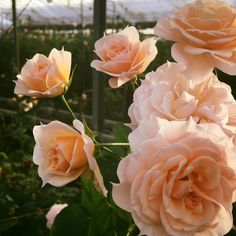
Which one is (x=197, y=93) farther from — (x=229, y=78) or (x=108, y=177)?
(x=229, y=78)

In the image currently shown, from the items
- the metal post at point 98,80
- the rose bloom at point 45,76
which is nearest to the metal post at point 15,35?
the metal post at point 98,80

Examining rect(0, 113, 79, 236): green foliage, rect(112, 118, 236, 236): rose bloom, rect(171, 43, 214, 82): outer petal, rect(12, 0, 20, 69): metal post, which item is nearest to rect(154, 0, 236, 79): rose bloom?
rect(171, 43, 214, 82): outer petal

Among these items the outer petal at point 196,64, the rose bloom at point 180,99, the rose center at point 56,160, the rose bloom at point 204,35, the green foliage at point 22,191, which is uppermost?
the rose bloom at point 204,35

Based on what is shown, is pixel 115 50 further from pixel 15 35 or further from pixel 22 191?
pixel 15 35

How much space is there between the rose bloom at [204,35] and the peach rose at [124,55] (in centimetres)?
8

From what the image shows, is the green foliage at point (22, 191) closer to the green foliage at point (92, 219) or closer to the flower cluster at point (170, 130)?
the green foliage at point (92, 219)

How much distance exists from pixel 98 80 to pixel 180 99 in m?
1.94

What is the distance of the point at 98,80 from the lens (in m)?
2.40

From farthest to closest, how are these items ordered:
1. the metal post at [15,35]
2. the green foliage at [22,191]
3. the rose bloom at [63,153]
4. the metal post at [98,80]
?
the metal post at [15,35] < the metal post at [98,80] < the green foliage at [22,191] < the rose bloom at [63,153]

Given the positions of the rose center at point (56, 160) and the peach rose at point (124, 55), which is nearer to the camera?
the rose center at point (56, 160)

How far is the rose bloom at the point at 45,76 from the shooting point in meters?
0.61

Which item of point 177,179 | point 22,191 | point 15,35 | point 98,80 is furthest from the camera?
point 15,35

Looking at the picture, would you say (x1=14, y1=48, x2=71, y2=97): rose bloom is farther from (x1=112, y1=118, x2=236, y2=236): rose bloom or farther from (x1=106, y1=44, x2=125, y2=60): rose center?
(x1=112, y1=118, x2=236, y2=236): rose bloom

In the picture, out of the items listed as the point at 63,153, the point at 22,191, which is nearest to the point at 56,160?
the point at 63,153
